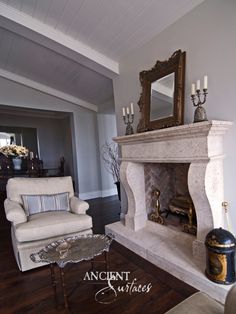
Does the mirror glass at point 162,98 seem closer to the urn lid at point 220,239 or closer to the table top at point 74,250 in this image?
the urn lid at point 220,239

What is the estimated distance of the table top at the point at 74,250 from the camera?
152 centimetres

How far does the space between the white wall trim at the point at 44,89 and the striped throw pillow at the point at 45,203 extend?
9.60 ft

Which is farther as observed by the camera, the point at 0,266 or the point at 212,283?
the point at 0,266

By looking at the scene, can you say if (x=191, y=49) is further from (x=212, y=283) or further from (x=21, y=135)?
(x=21, y=135)

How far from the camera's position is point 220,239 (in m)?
1.67

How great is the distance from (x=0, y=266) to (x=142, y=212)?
186 centimetres

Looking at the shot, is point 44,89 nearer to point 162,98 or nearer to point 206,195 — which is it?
point 162,98

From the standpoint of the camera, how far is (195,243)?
2.00m

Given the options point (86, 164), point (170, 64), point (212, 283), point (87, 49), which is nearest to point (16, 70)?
point (87, 49)

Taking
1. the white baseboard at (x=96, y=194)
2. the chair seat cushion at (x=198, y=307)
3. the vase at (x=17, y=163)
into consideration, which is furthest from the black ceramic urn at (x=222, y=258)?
the vase at (x=17, y=163)

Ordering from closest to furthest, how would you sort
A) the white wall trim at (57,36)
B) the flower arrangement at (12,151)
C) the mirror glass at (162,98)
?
the mirror glass at (162,98) → the white wall trim at (57,36) → the flower arrangement at (12,151)

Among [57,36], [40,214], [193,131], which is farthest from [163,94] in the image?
[40,214]

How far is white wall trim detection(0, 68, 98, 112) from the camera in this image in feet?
14.0

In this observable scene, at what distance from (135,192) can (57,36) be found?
2.46m
